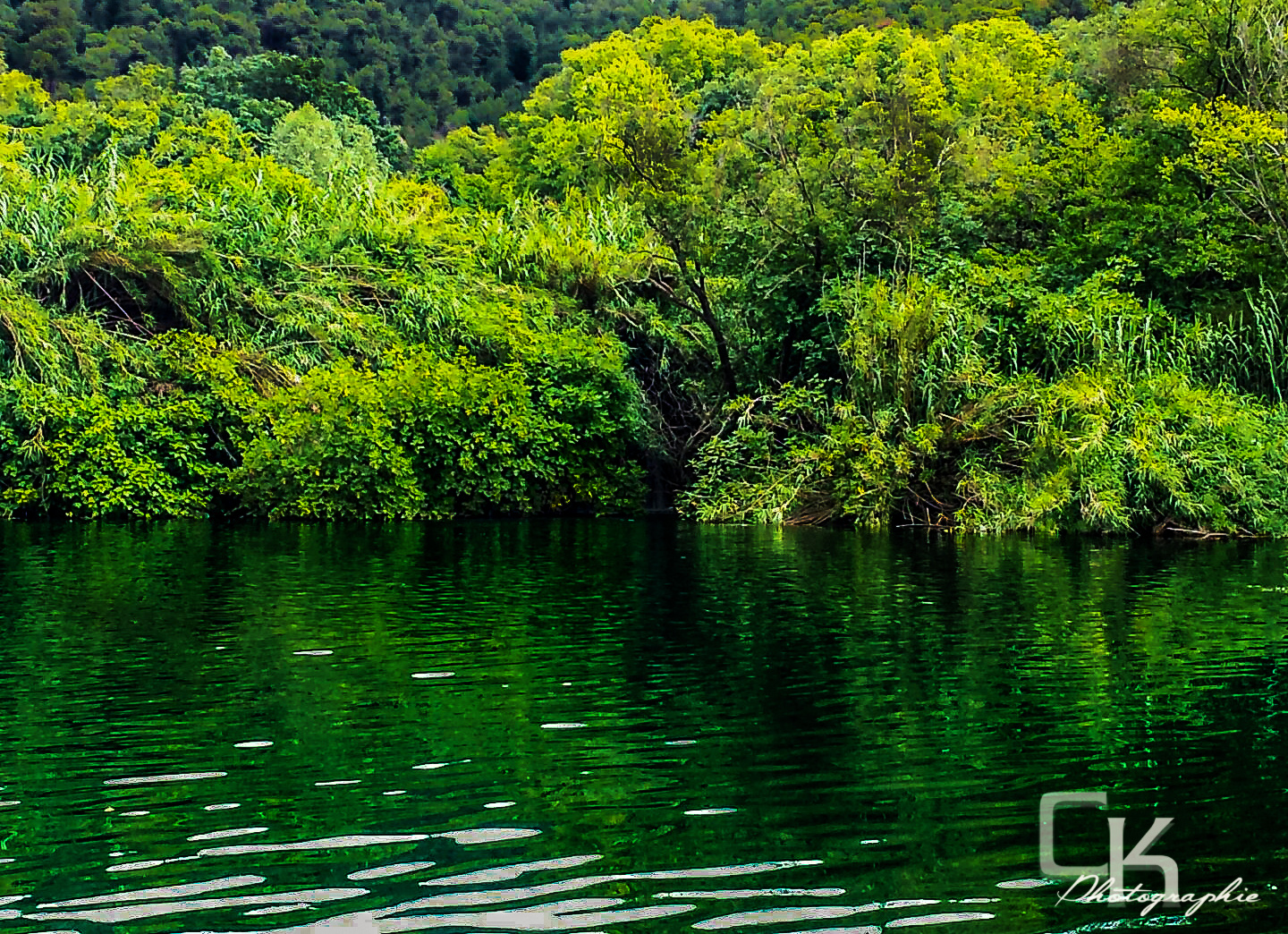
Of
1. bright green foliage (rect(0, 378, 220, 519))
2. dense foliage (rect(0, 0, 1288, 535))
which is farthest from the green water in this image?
bright green foliage (rect(0, 378, 220, 519))

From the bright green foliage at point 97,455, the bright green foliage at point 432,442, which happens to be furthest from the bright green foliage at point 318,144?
the bright green foliage at point 97,455

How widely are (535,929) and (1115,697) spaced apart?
6780 mm

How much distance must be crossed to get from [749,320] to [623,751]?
28.0 metres

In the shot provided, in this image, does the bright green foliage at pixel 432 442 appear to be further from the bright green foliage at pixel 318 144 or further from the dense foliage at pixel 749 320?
the bright green foliage at pixel 318 144

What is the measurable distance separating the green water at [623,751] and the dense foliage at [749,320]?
1097 cm

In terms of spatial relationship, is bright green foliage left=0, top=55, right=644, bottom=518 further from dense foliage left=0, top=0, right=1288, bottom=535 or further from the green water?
the green water

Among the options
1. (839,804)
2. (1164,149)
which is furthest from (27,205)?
(839,804)

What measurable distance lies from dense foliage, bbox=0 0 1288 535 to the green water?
11.0 m

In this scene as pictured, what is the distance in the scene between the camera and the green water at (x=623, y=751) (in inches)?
277

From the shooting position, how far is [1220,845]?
7746 mm

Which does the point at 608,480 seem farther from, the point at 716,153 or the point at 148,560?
the point at 148,560

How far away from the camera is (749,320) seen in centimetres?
3744

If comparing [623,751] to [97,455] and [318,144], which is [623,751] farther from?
[318,144]

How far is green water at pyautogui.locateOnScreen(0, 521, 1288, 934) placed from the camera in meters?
7.04
